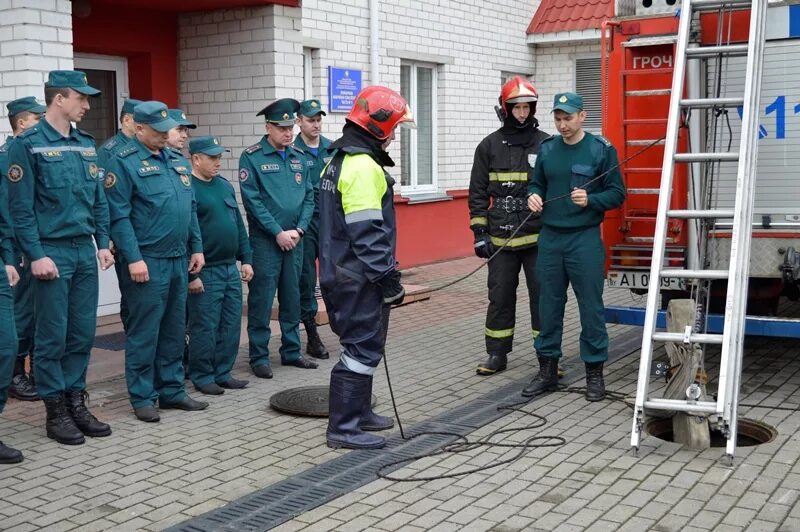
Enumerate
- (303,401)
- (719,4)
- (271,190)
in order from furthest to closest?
1. (271,190)
2. (303,401)
3. (719,4)

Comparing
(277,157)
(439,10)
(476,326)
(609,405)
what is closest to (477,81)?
(439,10)

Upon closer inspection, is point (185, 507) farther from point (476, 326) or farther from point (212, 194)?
point (476, 326)

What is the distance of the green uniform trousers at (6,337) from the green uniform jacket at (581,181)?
11.7ft

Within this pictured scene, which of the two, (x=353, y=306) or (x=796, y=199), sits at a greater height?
(x=796, y=199)

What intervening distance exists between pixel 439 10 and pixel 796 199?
8.07 m

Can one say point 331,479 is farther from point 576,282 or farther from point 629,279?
point 629,279

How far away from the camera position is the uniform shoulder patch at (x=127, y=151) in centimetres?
640

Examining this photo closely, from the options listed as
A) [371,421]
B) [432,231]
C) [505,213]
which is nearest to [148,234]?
[371,421]

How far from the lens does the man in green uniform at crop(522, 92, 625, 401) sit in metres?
6.72

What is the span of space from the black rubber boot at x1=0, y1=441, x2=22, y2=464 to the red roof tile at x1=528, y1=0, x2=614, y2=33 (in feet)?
40.2

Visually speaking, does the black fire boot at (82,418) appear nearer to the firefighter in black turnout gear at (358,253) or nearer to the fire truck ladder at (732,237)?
the firefighter in black turnout gear at (358,253)

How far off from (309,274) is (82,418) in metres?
2.60

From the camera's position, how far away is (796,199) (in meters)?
6.85

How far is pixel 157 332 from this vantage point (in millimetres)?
6488
